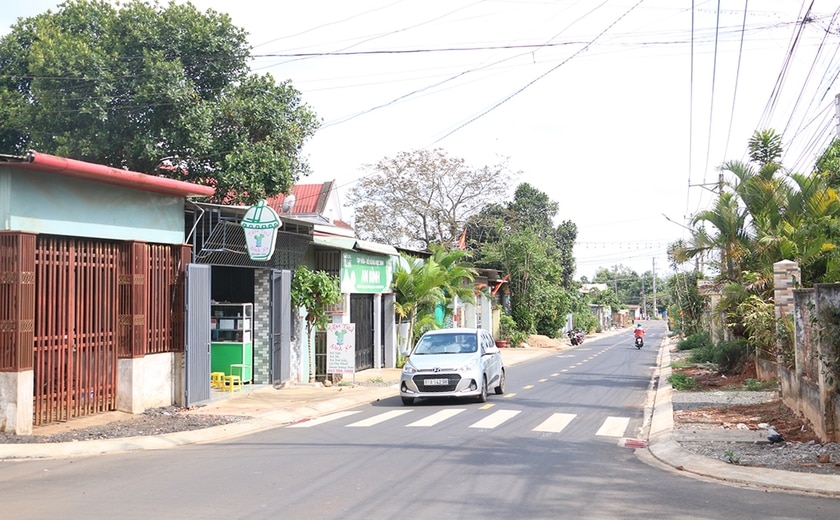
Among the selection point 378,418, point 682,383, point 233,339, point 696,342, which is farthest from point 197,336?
point 696,342

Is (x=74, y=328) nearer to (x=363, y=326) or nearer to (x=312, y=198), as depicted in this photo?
(x=363, y=326)

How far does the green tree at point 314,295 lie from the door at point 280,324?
0.56 meters

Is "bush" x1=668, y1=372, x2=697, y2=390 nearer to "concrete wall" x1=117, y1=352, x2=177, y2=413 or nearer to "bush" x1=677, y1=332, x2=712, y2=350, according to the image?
"concrete wall" x1=117, y1=352, x2=177, y2=413

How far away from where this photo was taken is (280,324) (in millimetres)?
19156

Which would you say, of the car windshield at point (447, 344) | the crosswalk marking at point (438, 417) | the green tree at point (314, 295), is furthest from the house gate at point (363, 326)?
the crosswalk marking at point (438, 417)

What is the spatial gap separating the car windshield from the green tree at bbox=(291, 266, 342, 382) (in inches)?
146

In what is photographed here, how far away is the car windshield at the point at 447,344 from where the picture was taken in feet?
57.1

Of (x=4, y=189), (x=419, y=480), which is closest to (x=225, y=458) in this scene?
(x=419, y=480)

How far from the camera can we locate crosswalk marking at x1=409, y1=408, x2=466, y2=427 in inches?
534

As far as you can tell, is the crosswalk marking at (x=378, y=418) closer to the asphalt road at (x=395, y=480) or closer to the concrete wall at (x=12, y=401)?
the asphalt road at (x=395, y=480)

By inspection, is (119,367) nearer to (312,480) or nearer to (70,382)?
(70,382)

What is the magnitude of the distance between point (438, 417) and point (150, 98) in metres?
13.3

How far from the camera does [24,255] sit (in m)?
11.7

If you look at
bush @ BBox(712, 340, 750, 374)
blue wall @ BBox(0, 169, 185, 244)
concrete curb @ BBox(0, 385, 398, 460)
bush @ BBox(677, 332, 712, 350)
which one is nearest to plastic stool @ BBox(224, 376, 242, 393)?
concrete curb @ BBox(0, 385, 398, 460)
